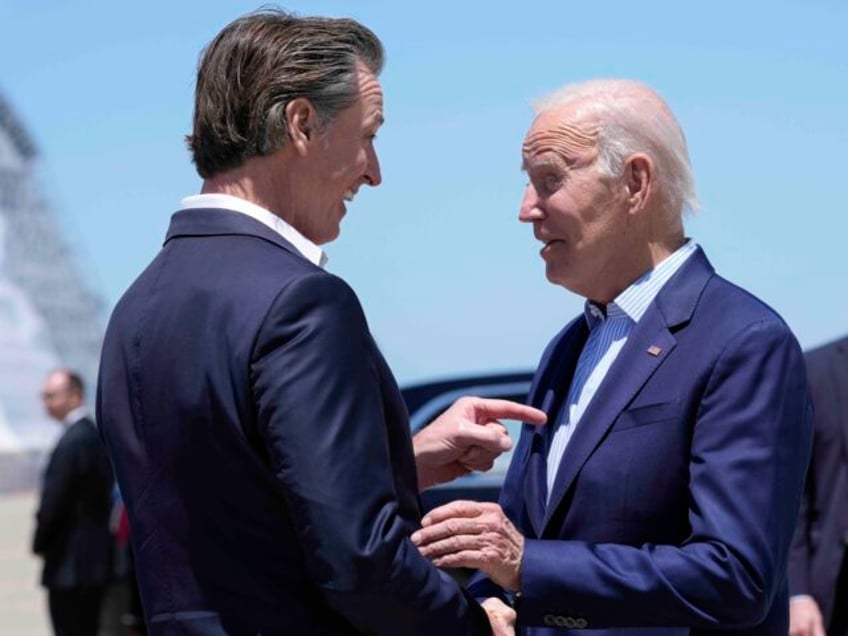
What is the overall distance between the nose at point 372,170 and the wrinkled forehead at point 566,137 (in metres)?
0.47

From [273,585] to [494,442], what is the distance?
2.11 feet

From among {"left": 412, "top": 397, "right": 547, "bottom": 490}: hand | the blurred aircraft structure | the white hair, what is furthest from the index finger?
the blurred aircraft structure

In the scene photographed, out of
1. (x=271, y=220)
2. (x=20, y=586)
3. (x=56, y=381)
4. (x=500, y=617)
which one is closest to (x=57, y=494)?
(x=56, y=381)

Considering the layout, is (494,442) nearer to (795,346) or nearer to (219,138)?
(795,346)

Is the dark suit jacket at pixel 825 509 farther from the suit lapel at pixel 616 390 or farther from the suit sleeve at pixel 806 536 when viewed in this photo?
the suit lapel at pixel 616 390

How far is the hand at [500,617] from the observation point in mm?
2580

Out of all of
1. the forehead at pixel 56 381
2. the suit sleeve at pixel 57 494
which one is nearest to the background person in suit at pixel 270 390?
the suit sleeve at pixel 57 494

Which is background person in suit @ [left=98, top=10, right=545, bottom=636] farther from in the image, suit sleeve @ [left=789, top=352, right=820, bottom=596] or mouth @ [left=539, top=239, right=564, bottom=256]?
suit sleeve @ [left=789, top=352, right=820, bottom=596]

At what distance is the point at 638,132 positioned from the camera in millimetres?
2941

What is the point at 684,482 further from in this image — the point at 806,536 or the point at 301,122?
the point at 806,536

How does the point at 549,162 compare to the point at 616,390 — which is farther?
the point at 549,162

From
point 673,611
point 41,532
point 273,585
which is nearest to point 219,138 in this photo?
point 273,585

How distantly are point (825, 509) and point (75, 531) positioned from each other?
18.5 feet

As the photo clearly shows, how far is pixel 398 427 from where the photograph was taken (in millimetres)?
2479
